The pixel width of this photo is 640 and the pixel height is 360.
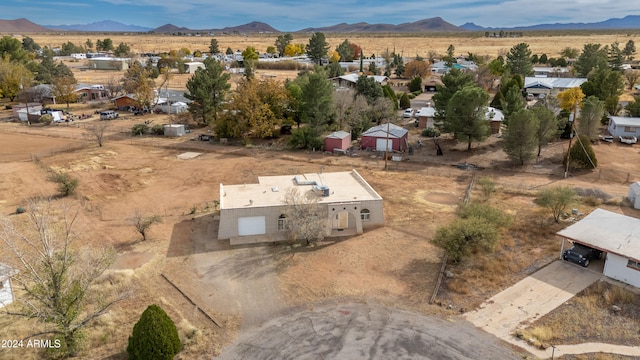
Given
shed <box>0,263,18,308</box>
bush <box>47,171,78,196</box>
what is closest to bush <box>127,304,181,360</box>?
shed <box>0,263,18,308</box>

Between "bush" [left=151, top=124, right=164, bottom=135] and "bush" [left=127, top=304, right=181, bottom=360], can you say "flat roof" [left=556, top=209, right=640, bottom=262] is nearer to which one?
"bush" [left=127, top=304, right=181, bottom=360]

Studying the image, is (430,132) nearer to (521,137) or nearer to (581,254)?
(521,137)

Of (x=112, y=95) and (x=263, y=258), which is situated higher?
(x=112, y=95)

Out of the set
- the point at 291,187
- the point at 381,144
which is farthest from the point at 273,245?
the point at 381,144

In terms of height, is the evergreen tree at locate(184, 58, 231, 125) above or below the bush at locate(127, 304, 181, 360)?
above

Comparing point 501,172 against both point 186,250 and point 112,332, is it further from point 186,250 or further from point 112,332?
point 112,332

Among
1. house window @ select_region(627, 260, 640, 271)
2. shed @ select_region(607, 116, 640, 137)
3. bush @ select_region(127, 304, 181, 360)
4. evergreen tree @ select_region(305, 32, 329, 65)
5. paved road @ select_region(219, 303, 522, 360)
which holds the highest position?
evergreen tree @ select_region(305, 32, 329, 65)

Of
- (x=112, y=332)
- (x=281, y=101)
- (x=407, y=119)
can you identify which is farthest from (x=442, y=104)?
(x=112, y=332)
